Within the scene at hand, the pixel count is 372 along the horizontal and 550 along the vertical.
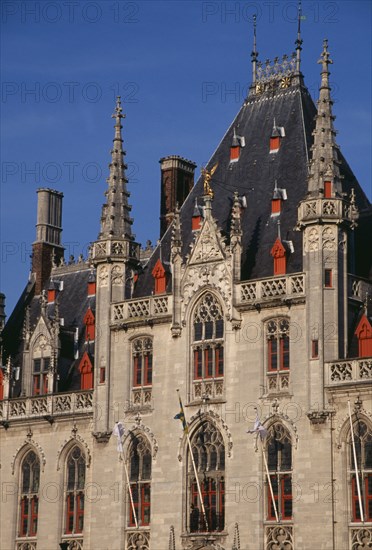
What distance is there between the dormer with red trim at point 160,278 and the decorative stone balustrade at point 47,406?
5.59m

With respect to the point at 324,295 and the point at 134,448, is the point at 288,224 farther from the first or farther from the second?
the point at 134,448

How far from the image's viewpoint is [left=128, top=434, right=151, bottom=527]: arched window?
58.8 m

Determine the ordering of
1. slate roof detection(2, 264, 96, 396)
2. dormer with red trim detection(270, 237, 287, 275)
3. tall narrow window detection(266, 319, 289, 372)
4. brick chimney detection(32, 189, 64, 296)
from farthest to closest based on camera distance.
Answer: brick chimney detection(32, 189, 64, 296)
slate roof detection(2, 264, 96, 396)
dormer with red trim detection(270, 237, 287, 275)
tall narrow window detection(266, 319, 289, 372)

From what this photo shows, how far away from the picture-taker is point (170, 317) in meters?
59.4

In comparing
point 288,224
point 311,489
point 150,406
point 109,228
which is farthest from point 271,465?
point 109,228

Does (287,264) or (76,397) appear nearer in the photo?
(287,264)

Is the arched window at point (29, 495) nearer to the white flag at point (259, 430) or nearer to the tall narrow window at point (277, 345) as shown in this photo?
the white flag at point (259, 430)

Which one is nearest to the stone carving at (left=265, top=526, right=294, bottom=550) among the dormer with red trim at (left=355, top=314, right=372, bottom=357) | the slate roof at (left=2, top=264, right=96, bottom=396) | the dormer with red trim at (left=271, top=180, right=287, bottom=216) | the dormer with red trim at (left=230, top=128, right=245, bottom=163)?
the dormer with red trim at (left=355, top=314, right=372, bottom=357)

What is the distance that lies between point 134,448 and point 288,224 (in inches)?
459

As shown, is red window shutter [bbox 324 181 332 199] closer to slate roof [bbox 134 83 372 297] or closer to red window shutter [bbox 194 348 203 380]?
slate roof [bbox 134 83 372 297]

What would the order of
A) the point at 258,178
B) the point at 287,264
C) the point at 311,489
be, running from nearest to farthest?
the point at 311,489 < the point at 287,264 < the point at 258,178

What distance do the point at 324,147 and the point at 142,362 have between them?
12250mm

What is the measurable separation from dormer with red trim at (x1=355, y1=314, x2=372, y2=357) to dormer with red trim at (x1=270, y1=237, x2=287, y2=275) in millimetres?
4216

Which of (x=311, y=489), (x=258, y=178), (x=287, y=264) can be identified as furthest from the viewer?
(x=258, y=178)
